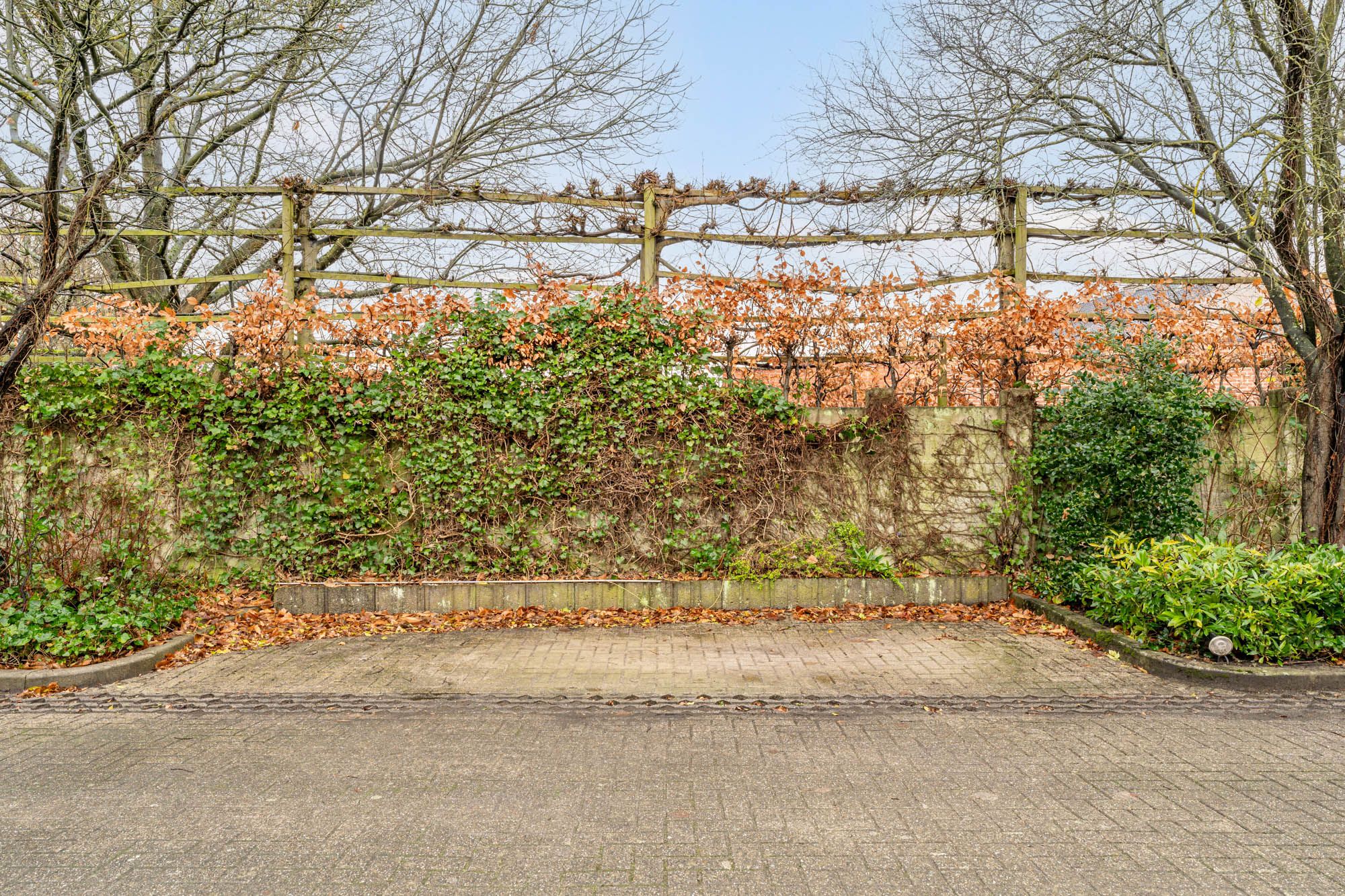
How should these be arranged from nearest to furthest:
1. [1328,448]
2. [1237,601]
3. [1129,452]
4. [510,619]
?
[1237,601], [1129,452], [510,619], [1328,448]

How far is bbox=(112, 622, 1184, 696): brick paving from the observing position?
230 inches

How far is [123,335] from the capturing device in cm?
820

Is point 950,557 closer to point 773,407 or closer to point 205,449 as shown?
point 773,407

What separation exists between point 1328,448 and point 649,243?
7.14 m

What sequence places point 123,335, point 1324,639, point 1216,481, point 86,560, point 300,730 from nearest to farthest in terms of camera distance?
1. point 300,730
2. point 1324,639
3. point 86,560
4. point 123,335
5. point 1216,481

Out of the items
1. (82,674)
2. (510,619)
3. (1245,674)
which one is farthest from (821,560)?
(82,674)

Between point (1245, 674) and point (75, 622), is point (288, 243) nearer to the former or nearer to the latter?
A: point (75, 622)

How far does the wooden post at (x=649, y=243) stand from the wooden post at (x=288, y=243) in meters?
4.00

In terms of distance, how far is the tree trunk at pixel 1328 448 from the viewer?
803 cm

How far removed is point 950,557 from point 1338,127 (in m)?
5.08

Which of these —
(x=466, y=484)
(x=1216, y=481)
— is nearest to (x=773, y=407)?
(x=466, y=484)

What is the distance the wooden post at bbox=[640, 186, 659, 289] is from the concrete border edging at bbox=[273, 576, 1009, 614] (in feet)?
11.4

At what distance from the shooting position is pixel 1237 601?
20.3 feet

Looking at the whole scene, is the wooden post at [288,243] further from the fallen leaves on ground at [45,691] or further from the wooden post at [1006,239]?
the wooden post at [1006,239]
